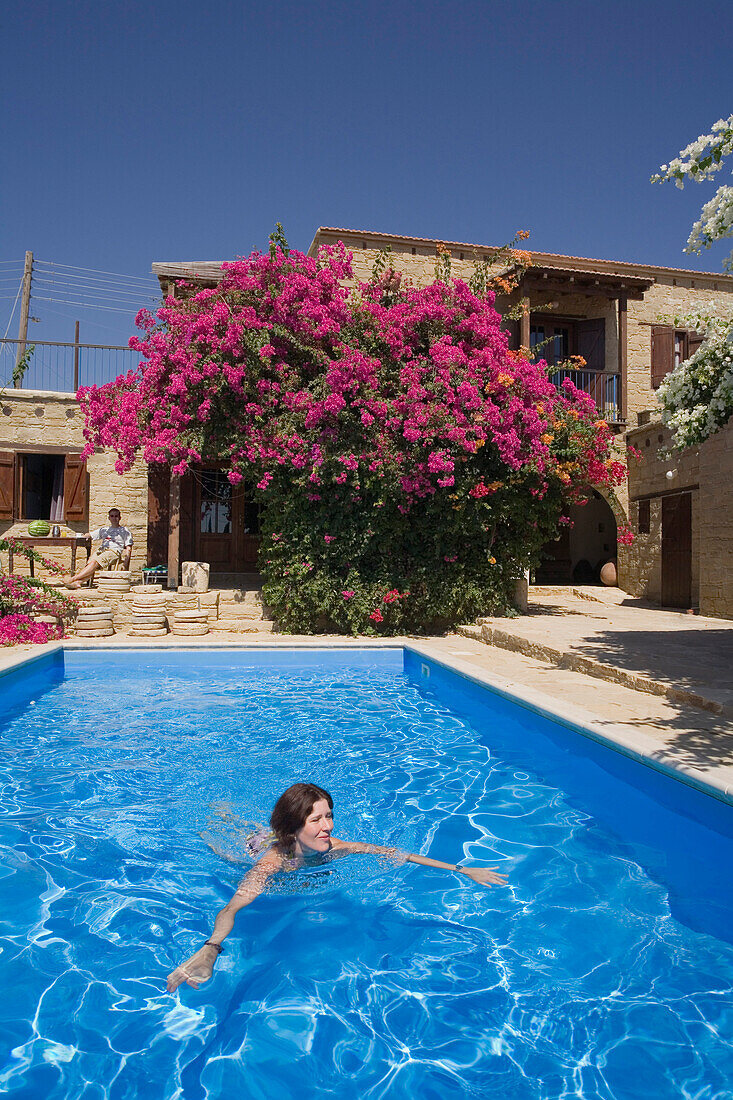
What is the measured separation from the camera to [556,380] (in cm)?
1473

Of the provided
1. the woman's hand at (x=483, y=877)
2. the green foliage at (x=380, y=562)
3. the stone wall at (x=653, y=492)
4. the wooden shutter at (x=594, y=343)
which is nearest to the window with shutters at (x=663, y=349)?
the wooden shutter at (x=594, y=343)

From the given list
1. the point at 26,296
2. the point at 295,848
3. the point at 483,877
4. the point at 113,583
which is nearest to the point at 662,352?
the point at 113,583

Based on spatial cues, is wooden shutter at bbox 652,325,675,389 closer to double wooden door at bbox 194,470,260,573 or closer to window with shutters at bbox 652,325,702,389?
window with shutters at bbox 652,325,702,389

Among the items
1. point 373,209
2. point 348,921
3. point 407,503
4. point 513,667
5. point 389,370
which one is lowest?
point 348,921

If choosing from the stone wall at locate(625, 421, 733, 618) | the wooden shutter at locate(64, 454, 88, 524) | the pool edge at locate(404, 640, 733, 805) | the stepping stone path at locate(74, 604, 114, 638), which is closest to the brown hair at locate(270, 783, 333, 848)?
the pool edge at locate(404, 640, 733, 805)

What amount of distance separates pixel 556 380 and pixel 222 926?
45.6ft

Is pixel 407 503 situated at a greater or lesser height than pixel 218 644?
greater

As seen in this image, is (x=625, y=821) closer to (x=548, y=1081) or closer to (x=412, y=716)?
(x=548, y=1081)

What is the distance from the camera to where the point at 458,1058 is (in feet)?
6.61

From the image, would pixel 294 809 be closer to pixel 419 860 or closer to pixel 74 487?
pixel 419 860

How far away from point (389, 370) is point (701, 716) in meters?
6.23

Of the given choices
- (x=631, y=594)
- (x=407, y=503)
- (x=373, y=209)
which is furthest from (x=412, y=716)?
(x=373, y=209)

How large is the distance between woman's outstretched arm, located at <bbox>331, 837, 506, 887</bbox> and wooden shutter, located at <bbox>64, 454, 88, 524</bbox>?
36.4 ft

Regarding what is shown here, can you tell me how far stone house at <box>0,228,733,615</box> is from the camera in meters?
11.9
